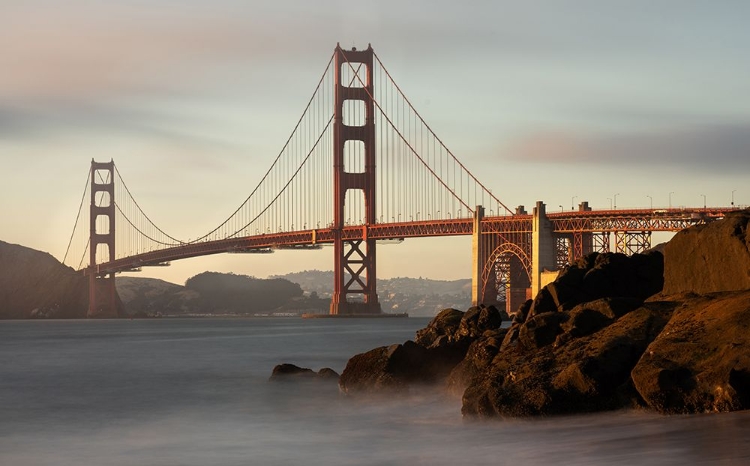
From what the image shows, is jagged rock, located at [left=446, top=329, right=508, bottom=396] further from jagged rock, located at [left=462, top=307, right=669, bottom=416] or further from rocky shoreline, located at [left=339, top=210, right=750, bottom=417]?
jagged rock, located at [left=462, top=307, right=669, bottom=416]

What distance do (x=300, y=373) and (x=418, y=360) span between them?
6.62m

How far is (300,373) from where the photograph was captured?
3225 centimetres

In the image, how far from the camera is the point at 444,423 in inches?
837

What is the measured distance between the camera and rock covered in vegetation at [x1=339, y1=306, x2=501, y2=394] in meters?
26.0

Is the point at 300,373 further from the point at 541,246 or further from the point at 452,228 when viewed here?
the point at 452,228

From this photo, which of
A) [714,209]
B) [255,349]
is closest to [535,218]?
[714,209]

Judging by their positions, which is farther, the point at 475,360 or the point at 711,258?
the point at 475,360

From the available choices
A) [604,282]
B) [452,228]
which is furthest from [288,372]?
[452,228]

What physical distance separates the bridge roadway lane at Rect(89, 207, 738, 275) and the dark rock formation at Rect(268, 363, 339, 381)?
172 ft

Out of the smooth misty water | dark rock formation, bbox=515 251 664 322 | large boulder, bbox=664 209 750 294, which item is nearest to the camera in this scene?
the smooth misty water

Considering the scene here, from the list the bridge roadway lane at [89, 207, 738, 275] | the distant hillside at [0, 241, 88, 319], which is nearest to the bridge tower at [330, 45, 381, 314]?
the bridge roadway lane at [89, 207, 738, 275]

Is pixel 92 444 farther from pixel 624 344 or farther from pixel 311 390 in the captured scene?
pixel 624 344

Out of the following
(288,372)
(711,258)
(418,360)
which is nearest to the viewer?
(711,258)

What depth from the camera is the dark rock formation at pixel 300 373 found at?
31.0 metres
